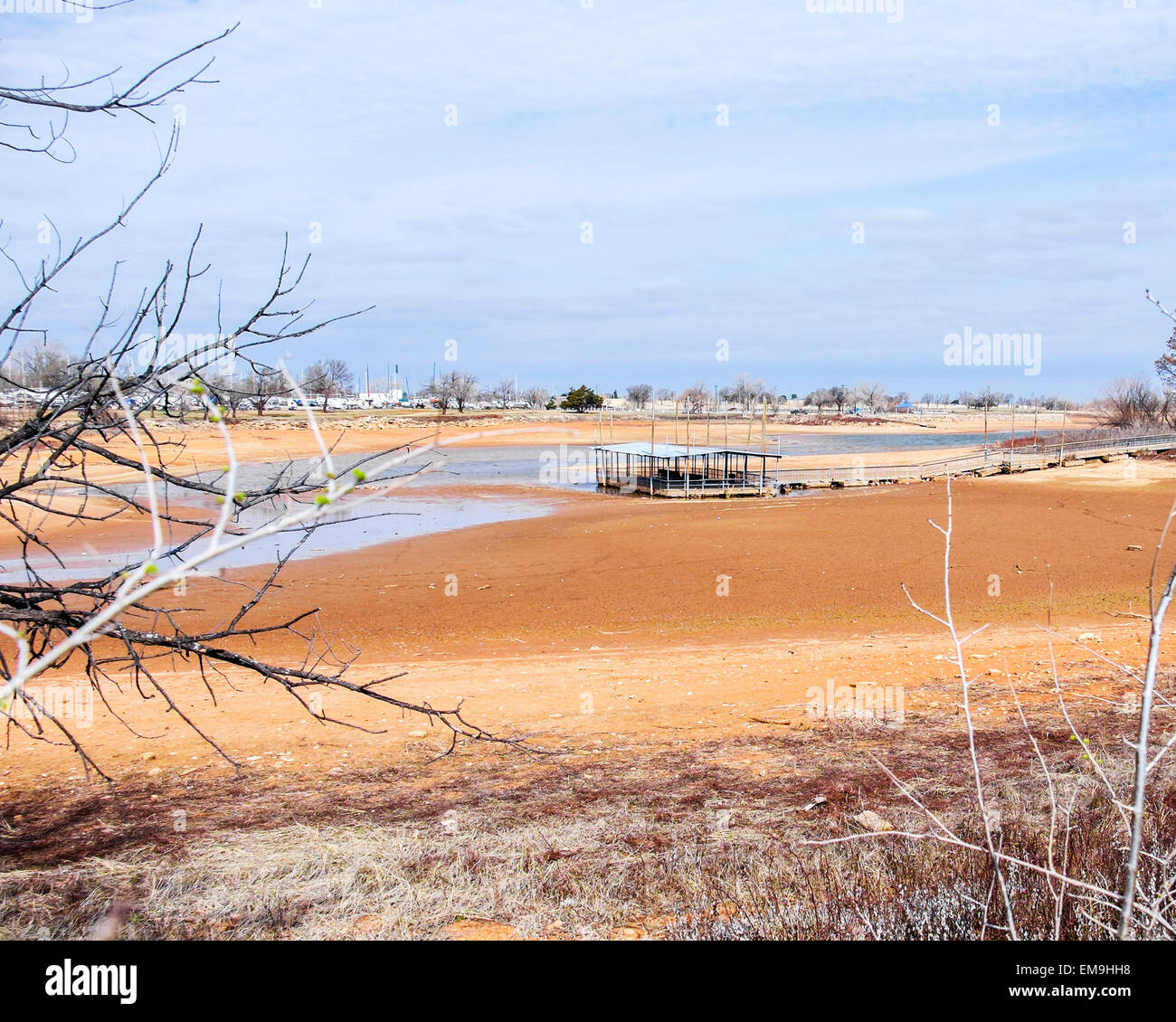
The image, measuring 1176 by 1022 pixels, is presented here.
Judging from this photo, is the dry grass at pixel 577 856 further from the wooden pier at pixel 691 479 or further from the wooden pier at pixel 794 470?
the wooden pier at pixel 794 470

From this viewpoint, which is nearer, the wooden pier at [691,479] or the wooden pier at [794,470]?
the wooden pier at [691,479]

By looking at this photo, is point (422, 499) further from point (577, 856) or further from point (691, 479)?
point (577, 856)

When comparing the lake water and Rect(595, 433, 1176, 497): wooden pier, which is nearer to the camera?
the lake water

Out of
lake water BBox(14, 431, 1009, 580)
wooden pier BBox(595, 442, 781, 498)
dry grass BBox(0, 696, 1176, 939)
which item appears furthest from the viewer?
wooden pier BBox(595, 442, 781, 498)

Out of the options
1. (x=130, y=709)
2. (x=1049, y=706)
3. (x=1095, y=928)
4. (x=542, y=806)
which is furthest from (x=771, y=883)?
(x=130, y=709)

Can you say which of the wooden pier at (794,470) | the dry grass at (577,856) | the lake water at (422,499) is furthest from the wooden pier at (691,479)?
the dry grass at (577,856)

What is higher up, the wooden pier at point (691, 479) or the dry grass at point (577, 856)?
the wooden pier at point (691, 479)

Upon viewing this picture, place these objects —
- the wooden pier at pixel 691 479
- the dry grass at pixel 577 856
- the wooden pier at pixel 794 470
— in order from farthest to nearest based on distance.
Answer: the wooden pier at pixel 794 470 < the wooden pier at pixel 691 479 < the dry grass at pixel 577 856

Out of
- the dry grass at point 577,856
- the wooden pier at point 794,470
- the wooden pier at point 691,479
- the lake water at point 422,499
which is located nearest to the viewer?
the dry grass at point 577,856

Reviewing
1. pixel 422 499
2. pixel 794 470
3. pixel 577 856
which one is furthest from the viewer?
pixel 794 470

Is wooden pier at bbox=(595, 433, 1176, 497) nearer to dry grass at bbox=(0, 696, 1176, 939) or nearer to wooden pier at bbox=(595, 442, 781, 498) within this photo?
wooden pier at bbox=(595, 442, 781, 498)

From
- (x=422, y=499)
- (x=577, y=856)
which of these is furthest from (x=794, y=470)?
(x=577, y=856)

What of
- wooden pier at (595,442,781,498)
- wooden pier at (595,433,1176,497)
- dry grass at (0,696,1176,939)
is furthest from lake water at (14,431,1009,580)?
wooden pier at (595,433,1176,497)

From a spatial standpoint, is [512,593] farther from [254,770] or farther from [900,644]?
[254,770]
